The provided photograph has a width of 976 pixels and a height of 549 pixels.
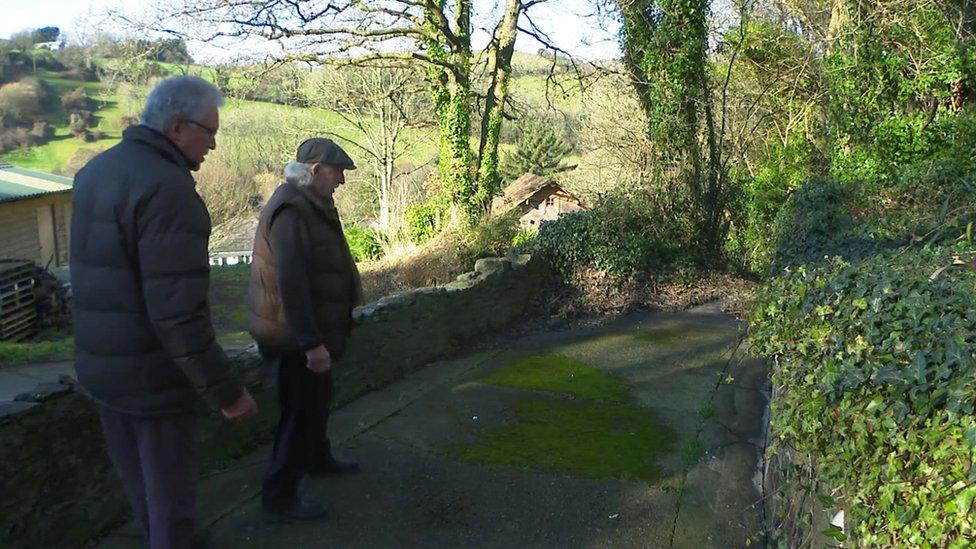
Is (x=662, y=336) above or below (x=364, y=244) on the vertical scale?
above

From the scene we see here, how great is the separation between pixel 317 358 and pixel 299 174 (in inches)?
36.1

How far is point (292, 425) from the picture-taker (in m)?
3.90

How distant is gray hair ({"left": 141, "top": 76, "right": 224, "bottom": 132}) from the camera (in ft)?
9.39

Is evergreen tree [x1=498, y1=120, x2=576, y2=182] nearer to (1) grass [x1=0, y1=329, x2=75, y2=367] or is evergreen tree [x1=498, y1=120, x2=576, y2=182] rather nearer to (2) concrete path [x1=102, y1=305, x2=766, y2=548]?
(1) grass [x1=0, y1=329, x2=75, y2=367]

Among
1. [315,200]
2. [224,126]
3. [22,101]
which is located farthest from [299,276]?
[22,101]

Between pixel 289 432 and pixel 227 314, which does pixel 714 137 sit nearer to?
pixel 289 432

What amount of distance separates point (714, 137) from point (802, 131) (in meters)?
6.76

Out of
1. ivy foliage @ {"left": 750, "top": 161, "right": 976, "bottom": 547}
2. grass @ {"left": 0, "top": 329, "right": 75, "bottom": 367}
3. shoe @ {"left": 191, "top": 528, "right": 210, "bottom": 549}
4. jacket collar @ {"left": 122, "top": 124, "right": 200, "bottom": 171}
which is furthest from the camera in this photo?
grass @ {"left": 0, "top": 329, "right": 75, "bottom": 367}

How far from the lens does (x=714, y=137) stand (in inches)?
472

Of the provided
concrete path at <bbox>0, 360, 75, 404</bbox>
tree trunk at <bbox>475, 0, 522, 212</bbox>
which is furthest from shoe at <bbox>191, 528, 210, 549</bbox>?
tree trunk at <bbox>475, 0, 522, 212</bbox>

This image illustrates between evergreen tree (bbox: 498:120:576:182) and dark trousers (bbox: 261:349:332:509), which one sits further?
evergreen tree (bbox: 498:120:576:182)

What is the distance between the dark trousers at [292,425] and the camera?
3.88 meters

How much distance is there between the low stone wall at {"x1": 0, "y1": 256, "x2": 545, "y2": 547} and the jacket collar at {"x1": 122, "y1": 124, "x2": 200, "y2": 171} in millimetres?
1344

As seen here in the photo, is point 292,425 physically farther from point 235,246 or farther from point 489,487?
point 235,246
